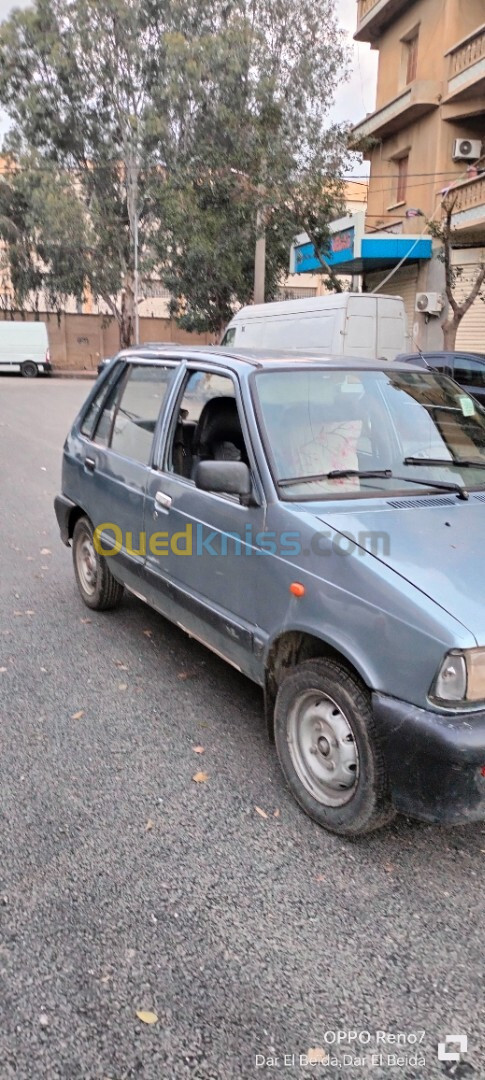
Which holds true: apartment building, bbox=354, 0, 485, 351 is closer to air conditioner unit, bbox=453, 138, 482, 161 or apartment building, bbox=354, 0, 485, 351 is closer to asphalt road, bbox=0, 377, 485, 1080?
air conditioner unit, bbox=453, 138, 482, 161

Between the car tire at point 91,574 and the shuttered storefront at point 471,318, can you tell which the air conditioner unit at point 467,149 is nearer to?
the shuttered storefront at point 471,318

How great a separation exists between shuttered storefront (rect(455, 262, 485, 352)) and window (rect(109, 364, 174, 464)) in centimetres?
1573

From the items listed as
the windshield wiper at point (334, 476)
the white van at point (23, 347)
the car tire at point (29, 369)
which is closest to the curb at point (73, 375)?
the car tire at point (29, 369)

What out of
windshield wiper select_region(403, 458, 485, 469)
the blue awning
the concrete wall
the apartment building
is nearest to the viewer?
windshield wiper select_region(403, 458, 485, 469)

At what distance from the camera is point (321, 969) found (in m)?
2.33

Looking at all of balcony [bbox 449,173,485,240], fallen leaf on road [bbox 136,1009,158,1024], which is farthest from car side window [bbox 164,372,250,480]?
balcony [bbox 449,173,485,240]

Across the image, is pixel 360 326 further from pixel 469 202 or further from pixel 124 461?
pixel 124 461

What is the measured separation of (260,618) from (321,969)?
52.9 inches

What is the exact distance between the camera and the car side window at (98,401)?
16.3ft

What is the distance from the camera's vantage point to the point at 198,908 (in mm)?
2564

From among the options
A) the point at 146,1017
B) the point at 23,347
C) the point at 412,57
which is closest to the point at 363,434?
the point at 146,1017

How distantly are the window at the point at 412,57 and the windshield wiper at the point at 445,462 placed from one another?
20621 millimetres

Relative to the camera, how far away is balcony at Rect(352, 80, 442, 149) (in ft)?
62.6

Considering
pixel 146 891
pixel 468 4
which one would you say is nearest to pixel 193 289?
pixel 468 4
